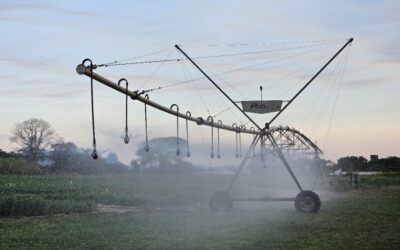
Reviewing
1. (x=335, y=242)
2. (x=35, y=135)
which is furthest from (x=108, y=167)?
(x=335, y=242)

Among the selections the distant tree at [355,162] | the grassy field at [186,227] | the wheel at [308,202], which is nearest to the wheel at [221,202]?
the grassy field at [186,227]

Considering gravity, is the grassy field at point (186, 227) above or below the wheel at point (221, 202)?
below

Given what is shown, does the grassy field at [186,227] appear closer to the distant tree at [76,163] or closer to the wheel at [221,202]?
the wheel at [221,202]

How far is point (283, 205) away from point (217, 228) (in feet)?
32.7

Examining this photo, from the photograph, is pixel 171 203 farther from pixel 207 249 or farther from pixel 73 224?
pixel 207 249

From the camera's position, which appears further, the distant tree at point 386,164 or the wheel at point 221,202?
the distant tree at point 386,164

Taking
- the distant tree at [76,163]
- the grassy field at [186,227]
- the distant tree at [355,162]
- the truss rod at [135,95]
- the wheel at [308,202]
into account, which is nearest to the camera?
the truss rod at [135,95]

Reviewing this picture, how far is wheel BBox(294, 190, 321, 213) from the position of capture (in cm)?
2077

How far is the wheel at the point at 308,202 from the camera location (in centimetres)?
2077

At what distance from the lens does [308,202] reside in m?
20.9

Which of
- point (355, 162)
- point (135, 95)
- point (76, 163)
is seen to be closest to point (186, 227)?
point (135, 95)

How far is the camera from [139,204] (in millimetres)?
24484

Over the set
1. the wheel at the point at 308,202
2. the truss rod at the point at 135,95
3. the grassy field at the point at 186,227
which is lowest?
the grassy field at the point at 186,227

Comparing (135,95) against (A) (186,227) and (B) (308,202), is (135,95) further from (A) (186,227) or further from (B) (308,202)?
(B) (308,202)
